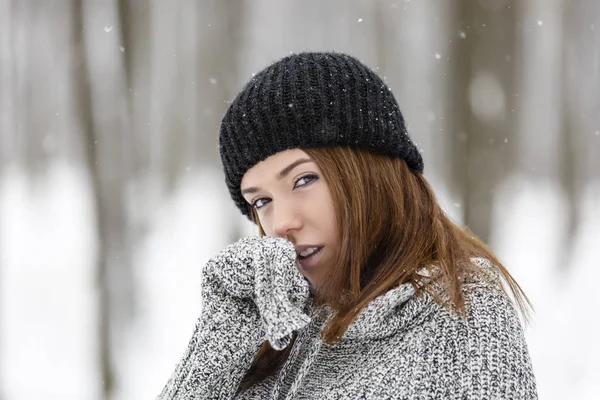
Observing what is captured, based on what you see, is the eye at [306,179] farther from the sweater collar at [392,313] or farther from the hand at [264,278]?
the sweater collar at [392,313]

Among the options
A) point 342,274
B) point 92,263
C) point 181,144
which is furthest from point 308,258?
point 92,263

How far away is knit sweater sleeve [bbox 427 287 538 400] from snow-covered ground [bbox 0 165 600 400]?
4.94 ft

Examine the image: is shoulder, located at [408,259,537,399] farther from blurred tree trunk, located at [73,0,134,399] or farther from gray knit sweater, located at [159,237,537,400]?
blurred tree trunk, located at [73,0,134,399]

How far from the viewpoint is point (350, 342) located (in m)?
1.05

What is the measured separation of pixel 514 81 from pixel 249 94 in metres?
1.53

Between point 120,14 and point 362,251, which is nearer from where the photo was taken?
point 362,251

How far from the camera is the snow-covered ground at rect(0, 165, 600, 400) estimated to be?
95.7 inches

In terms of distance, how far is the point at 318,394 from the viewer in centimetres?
104

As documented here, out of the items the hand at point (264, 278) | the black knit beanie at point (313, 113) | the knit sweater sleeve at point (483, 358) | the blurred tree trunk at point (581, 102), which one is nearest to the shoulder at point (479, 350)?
the knit sweater sleeve at point (483, 358)

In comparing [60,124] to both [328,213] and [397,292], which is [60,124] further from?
[397,292]

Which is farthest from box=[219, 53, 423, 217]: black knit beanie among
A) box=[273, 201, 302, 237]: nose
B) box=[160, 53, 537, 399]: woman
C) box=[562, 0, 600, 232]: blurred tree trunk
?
box=[562, 0, 600, 232]: blurred tree trunk

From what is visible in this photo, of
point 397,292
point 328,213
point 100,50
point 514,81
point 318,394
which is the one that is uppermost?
point 100,50

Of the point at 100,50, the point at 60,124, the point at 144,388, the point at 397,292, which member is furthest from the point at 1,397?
the point at 397,292

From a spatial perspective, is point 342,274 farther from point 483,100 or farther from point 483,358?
point 483,100
